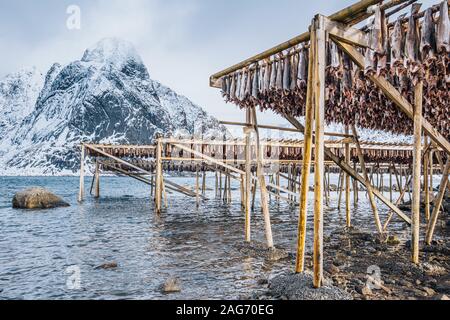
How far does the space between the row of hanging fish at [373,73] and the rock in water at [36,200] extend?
18898 millimetres

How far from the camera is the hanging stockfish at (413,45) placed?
4039 mm

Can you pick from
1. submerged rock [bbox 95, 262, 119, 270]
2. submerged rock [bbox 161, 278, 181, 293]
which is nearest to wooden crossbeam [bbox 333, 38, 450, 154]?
submerged rock [bbox 161, 278, 181, 293]

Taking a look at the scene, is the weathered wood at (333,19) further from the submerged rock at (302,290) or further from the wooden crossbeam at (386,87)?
the submerged rock at (302,290)

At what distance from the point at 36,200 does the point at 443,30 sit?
75.9 feet

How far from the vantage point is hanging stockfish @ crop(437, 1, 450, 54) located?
372 cm

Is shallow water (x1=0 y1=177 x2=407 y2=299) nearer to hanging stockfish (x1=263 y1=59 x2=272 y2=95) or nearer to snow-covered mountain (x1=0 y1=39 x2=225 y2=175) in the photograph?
hanging stockfish (x1=263 y1=59 x2=272 y2=95)

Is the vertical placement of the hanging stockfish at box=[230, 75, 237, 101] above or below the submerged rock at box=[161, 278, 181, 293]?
above

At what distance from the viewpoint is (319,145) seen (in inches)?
158

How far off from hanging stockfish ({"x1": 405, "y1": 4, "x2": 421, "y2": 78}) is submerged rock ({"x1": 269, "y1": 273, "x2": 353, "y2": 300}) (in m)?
2.90

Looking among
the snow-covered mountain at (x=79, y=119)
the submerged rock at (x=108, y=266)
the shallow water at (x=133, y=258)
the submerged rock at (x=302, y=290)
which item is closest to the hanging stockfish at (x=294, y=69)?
the submerged rock at (x=302, y=290)

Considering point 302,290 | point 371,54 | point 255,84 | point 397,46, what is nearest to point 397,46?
point 397,46

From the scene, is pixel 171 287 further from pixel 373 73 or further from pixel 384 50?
pixel 384 50
